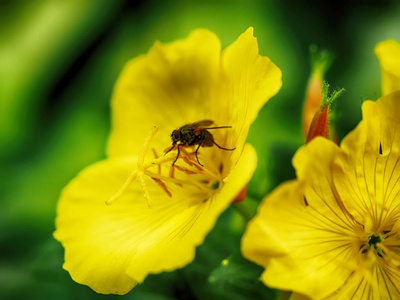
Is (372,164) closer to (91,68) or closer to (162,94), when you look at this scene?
(162,94)

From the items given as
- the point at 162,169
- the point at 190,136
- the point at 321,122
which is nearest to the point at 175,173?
the point at 162,169

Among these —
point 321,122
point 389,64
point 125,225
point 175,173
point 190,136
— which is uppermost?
point 389,64

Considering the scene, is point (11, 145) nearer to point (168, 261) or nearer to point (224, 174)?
point (224, 174)

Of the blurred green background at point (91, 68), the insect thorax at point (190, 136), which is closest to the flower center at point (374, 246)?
the insect thorax at point (190, 136)

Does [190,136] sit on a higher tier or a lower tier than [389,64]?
lower

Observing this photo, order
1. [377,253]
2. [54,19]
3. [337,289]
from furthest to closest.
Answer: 1. [54,19]
2. [377,253]
3. [337,289]

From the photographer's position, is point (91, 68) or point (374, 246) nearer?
point (374, 246)

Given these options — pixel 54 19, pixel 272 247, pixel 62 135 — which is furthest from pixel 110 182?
pixel 54 19
